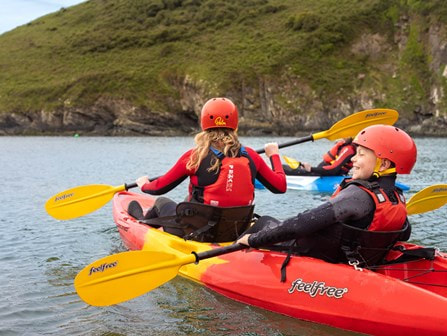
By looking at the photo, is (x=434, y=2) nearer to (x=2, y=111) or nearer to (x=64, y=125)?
(x=64, y=125)

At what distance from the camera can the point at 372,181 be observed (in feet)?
15.3

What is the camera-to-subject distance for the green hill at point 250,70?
7150 centimetres

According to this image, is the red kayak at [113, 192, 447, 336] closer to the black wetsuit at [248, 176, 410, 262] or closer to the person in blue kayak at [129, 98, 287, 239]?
the black wetsuit at [248, 176, 410, 262]

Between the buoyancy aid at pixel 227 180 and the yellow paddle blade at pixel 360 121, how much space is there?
276 cm

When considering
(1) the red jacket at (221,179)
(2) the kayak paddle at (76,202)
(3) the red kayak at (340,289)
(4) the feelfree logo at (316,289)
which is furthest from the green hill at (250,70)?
(4) the feelfree logo at (316,289)

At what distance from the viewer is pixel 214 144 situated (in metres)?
6.03

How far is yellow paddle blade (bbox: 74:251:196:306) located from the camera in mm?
5125

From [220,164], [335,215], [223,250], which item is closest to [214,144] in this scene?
[220,164]

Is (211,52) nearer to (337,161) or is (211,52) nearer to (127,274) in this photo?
(337,161)

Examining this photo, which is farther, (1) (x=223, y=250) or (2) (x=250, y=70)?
(2) (x=250, y=70)

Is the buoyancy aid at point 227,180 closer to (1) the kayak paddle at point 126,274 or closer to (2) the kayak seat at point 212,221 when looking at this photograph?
(2) the kayak seat at point 212,221

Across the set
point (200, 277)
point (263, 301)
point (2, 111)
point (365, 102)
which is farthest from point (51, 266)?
point (2, 111)

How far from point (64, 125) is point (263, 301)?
7492 centimetres

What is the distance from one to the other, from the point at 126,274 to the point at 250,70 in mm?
73132
